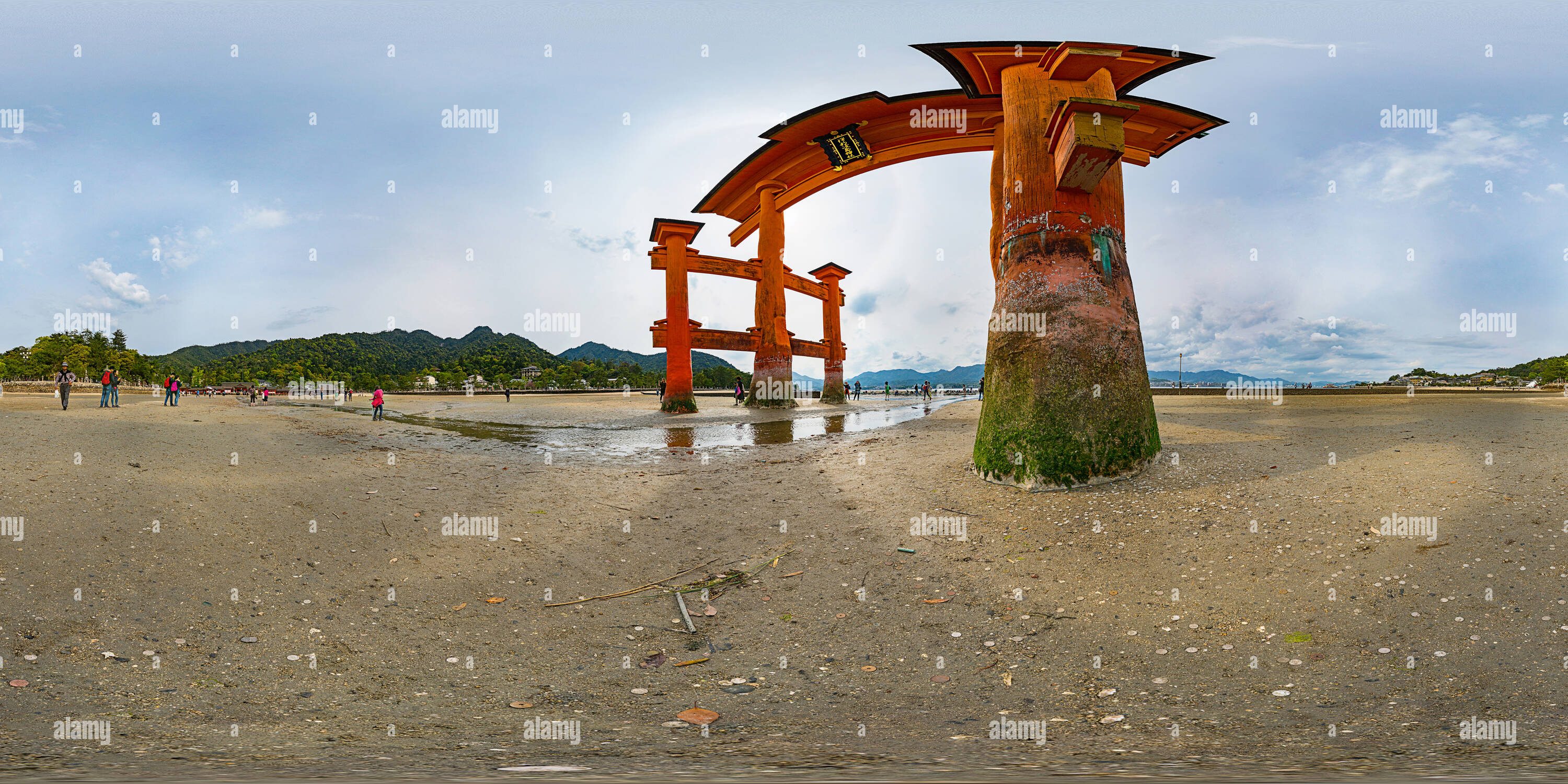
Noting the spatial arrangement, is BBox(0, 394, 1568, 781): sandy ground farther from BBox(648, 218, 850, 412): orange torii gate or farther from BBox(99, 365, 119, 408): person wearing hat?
BBox(99, 365, 119, 408): person wearing hat

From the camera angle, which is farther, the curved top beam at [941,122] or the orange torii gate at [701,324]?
the orange torii gate at [701,324]

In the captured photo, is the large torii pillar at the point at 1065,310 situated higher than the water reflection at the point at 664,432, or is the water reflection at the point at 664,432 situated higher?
the large torii pillar at the point at 1065,310

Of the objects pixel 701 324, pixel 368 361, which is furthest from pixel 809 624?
pixel 368 361

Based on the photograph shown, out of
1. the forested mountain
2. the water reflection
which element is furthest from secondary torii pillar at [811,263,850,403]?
the forested mountain

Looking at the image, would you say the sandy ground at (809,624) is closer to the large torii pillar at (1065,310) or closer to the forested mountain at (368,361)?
the large torii pillar at (1065,310)

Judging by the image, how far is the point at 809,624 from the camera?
4.98 m

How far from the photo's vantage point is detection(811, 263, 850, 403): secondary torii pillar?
34000 mm

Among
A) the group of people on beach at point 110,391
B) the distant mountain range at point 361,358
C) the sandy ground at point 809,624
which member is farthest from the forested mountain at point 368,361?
the sandy ground at point 809,624

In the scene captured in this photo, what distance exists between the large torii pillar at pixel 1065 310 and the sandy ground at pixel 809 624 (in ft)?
1.89

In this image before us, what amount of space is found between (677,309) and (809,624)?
22100 millimetres

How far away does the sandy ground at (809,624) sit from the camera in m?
3.06

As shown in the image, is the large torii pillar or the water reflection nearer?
the large torii pillar

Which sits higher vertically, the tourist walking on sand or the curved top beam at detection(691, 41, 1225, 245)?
the curved top beam at detection(691, 41, 1225, 245)

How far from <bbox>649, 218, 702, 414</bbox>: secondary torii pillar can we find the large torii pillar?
18.3 m
